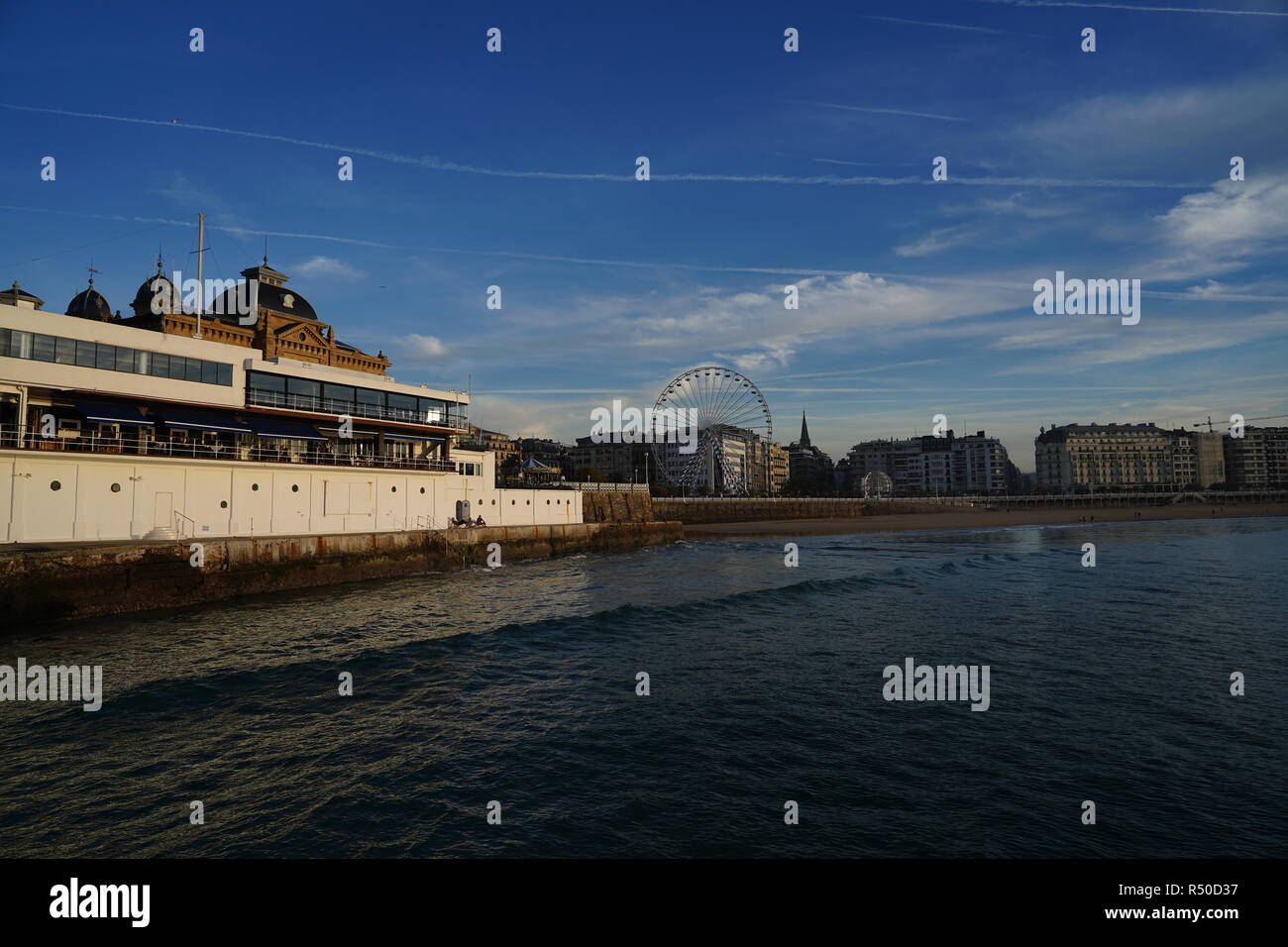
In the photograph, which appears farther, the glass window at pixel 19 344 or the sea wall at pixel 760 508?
the sea wall at pixel 760 508

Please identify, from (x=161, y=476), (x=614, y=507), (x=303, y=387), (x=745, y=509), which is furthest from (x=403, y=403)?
(x=745, y=509)

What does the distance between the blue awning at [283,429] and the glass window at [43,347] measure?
9.30 m

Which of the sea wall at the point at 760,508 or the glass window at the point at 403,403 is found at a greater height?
the glass window at the point at 403,403

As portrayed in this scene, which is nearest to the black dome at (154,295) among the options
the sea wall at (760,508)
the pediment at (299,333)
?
the pediment at (299,333)

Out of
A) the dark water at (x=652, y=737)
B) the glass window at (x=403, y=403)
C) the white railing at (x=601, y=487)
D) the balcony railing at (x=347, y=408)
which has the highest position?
the glass window at (x=403, y=403)

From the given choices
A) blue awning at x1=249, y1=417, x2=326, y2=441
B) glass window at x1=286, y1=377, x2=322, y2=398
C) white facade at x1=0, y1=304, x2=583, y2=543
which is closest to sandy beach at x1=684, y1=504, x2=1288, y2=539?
white facade at x1=0, y1=304, x2=583, y2=543

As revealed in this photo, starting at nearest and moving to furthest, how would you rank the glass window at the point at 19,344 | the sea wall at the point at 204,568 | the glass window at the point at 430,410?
the sea wall at the point at 204,568, the glass window at the point at 19,344, the glass window at the point at 430,410

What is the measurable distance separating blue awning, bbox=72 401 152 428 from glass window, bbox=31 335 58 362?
2303 mm

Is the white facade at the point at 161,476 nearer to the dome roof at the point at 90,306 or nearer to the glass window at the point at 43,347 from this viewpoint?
the glass window at the point at 43,347

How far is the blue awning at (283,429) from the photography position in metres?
38.6

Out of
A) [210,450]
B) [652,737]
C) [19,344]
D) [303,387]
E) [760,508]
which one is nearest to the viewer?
[652,737]

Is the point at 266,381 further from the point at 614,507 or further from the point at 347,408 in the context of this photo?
the point at 614,507

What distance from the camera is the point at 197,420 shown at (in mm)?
35656

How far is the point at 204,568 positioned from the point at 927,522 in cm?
10197
